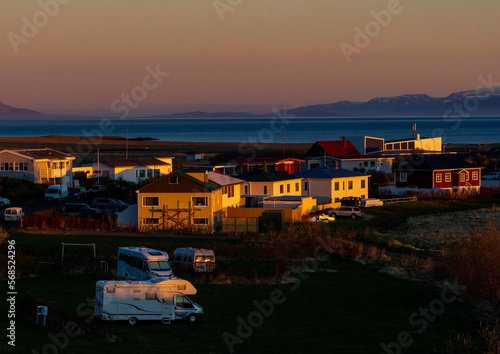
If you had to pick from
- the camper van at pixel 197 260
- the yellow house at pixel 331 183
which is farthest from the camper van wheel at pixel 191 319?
the yellow house at pixel 331 183

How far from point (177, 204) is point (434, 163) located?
2748 centimetres

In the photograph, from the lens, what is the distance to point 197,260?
98.3 ft

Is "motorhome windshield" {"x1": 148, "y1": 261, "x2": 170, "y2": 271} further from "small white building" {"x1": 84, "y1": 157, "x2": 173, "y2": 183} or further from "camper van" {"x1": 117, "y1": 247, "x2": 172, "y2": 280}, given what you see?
"small white building" {"x1": 84, "y1": 157, "x2": 173, "y2": 183}

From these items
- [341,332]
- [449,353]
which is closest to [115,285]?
[341,332]

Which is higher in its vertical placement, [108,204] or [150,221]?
[108,204]

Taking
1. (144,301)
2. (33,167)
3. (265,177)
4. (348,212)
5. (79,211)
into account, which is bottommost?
(144,301)

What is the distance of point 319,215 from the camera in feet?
160

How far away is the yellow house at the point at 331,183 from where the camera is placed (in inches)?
2222

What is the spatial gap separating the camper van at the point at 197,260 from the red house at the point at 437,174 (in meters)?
36.1

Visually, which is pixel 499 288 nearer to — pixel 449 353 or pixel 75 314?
pixel 449 353

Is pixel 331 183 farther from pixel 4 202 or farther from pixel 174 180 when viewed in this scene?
pixel 4 202

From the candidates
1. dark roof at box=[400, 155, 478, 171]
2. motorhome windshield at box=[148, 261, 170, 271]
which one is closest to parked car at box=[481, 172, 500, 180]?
dark roof at box=[400, 155, 478, 171]

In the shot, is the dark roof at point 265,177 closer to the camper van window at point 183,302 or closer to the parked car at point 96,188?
the parked car at point 96,188

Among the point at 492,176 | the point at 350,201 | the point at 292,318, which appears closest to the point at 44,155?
A: the point at 350,201
